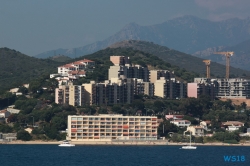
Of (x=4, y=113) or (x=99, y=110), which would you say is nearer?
(x=4, y=113)

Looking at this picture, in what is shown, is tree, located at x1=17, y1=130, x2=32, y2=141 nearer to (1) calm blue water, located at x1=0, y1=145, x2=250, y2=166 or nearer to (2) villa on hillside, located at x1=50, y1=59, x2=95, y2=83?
(1) calm blue water, located at x1=0, y1=145, x2=250, y2=166

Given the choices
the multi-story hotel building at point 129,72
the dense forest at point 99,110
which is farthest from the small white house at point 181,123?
the multi-story hotel building at point 129,72

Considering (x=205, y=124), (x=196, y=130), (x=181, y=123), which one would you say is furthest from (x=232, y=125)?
(x=196, y=130)

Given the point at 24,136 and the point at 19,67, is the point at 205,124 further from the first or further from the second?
the point at 19,67

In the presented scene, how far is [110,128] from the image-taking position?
353ft

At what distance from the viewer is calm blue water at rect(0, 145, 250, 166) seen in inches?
3246

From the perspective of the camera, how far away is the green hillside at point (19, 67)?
16800cm

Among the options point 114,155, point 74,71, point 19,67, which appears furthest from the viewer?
point 19,67

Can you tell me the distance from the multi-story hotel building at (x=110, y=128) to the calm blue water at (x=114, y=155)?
11.1 ft

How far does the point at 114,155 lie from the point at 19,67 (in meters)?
92.6

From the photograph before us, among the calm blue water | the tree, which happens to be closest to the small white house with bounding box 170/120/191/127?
the calm blue water

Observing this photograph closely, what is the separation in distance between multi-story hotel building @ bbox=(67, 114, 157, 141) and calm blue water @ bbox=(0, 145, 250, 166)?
11.1ft

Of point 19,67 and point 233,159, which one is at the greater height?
point 19,67

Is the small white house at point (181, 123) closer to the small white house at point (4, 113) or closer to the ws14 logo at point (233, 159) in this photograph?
the small white house at point (4, 113)
